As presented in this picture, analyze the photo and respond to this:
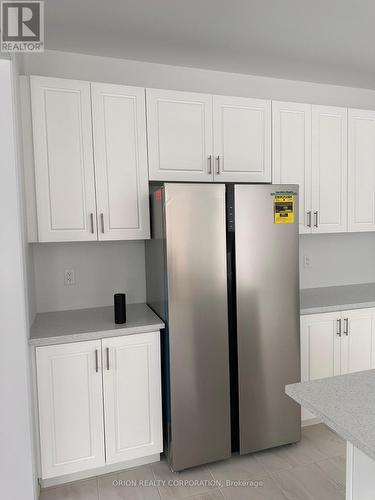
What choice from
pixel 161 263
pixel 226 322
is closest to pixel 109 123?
pixel 161 263

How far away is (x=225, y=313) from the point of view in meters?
2.26

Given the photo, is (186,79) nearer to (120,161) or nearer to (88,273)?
(120,161)

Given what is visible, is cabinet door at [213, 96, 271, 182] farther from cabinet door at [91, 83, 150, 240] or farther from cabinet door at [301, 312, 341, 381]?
cabinet door at [301, 312, 341, 381]

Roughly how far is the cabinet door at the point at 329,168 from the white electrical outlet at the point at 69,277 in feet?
6.10

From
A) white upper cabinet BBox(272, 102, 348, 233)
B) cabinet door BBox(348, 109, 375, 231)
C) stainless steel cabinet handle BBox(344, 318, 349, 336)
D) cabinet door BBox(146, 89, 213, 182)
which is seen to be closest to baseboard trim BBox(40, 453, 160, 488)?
stainless steel cabinet handle BBox(344, 318, 349, 336)

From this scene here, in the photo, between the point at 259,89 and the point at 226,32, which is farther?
the point at 259,89

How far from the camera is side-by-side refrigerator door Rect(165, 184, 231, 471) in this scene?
2.14 meters

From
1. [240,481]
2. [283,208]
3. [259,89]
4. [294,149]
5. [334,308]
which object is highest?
[259,89]

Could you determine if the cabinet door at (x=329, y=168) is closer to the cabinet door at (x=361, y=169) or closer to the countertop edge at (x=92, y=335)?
the cabinet door at (x=361, y=169)

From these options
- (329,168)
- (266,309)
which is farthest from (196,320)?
(329,168)

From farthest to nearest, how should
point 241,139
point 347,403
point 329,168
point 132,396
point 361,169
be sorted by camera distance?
1. point 361,169
2. point 329,168
3. point 241,139
4. point 132,396
5. point 347,403

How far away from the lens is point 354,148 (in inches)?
117

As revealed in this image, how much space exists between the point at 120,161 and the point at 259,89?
1441mm

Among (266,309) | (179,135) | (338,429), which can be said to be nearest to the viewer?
(338,429)
